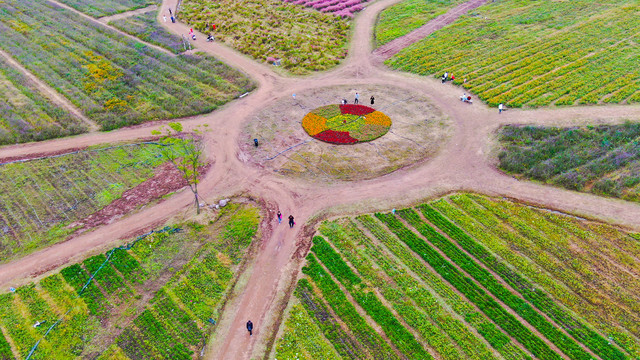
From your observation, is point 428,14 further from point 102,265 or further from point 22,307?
point 22,307

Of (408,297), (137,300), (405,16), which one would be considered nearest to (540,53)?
(405,16)

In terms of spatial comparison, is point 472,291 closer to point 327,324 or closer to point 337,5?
point 327,324

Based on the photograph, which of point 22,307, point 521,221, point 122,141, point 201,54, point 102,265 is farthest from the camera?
point 201,54

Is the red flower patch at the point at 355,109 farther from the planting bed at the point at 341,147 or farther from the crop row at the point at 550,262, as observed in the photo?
the crop row at the point at 550,262

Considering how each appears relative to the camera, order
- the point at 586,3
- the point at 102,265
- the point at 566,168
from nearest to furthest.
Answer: the point at 102,265
the point at 566,168
the point at 586,3

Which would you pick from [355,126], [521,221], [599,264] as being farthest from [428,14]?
[599,264]

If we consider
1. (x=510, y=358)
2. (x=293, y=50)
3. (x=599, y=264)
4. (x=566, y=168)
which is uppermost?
(x=293, y=50)

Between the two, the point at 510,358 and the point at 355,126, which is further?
the point at 355,126
